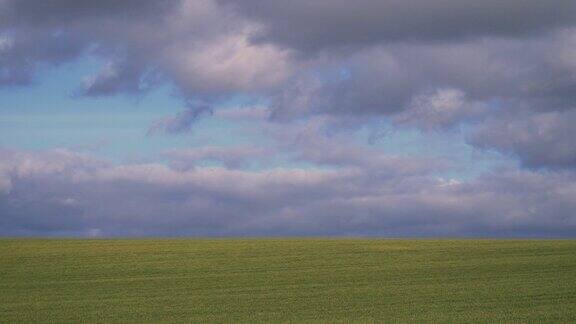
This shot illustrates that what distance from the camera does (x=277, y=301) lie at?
2603cm

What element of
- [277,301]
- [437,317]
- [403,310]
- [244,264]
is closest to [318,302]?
[277,301]

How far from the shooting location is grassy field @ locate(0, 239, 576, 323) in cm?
2352

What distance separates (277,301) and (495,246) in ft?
74.9

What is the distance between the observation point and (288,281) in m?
31.5

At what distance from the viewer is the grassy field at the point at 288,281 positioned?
23.5 meters

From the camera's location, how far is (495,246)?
44844 millimetres

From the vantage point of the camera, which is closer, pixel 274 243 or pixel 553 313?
pixel 553 313

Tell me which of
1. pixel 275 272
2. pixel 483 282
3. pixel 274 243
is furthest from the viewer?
pixel 274 243

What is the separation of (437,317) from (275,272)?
13.5m

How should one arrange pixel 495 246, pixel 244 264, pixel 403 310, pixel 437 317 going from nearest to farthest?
pixel 437 317 < pixel 403 310 < pixel 244 264 < pixel 495 246

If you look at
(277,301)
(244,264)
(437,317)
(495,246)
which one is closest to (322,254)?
(244,264)

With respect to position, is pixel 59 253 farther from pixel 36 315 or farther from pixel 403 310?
pixel 403 310

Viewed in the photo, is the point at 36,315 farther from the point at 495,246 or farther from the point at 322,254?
the point at 495,246

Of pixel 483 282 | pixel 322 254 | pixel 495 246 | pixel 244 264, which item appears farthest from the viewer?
pixel 495 246
